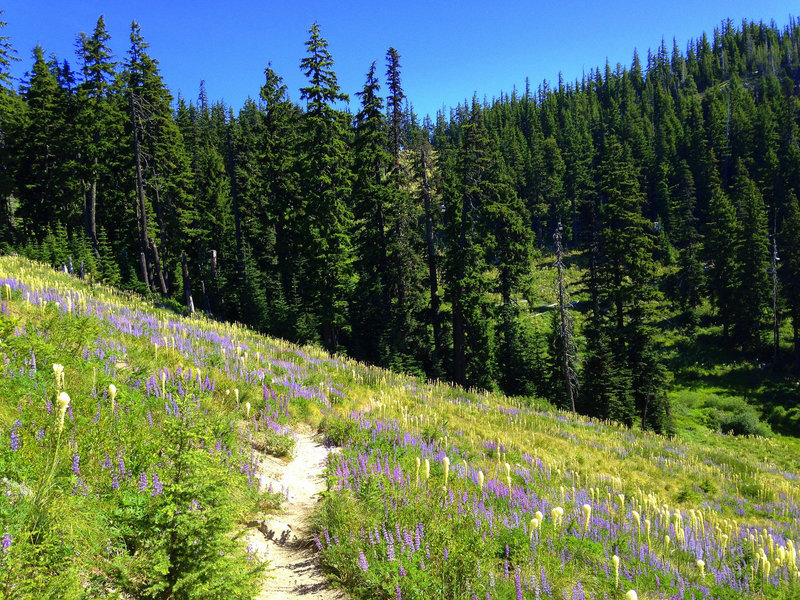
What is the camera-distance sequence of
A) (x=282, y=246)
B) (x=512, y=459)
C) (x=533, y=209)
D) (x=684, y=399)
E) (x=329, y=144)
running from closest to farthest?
(x=512, y=459) → (x=329, y=144) → (x=282, y=246) → (x=684, y=399) → (x=533, y=209)

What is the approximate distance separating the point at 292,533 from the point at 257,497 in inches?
22.8

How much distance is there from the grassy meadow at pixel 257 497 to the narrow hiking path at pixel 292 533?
7.0 inches

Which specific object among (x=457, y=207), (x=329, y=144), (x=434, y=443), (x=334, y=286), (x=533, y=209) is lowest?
(x=434, y=443)

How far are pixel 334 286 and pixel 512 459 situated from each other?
20.3 metres

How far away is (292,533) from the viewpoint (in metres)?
4.76

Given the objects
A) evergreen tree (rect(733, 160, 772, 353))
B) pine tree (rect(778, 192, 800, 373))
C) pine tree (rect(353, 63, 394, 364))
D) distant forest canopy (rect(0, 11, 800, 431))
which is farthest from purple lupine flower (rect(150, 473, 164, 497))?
evergreen tree (rect(733, 160, 772, 353))

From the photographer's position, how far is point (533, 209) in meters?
90.8

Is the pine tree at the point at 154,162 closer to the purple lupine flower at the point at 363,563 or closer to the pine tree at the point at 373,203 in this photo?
the pine tree at the point at 373,203

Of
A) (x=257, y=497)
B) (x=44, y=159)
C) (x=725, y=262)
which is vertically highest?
(x=44, y=159)

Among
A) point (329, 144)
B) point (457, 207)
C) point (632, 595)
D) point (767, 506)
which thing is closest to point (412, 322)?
point (457, 207)

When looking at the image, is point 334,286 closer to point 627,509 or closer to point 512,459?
point 512,459

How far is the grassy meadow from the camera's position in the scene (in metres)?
2.90

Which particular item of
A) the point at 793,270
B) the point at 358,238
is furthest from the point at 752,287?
the point at 358,238

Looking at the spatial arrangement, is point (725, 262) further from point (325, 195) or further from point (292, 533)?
point (292, 533)
